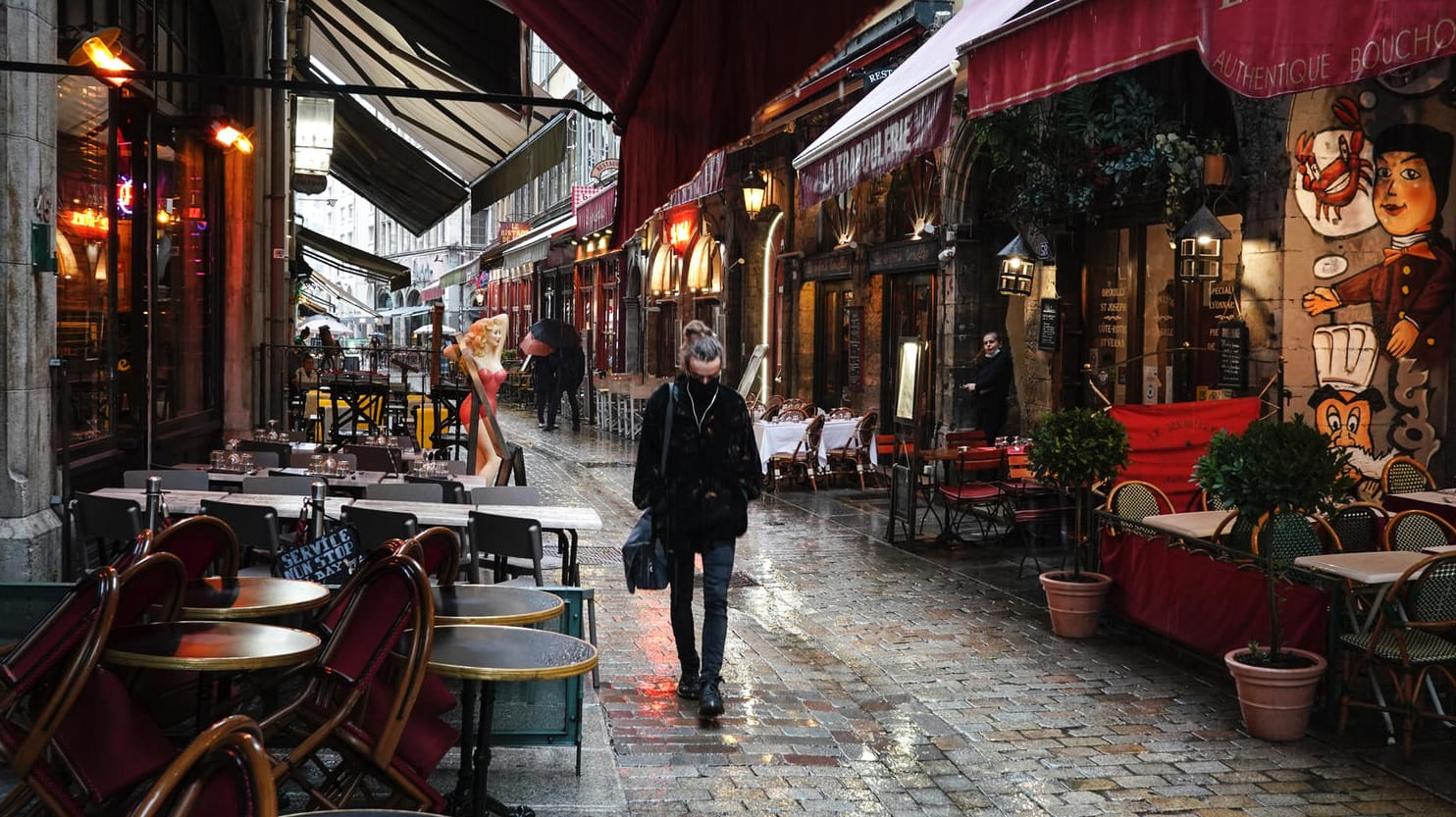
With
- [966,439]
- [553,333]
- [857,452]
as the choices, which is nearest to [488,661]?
[966,439]

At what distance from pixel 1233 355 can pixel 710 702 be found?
6102 mm

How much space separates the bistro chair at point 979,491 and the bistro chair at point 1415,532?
3.54 m

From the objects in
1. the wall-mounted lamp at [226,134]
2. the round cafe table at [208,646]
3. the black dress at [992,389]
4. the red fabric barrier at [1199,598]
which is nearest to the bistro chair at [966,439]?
the black dress at [992,389]

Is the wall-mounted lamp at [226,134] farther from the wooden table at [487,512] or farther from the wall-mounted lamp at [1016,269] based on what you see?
the wall-mounted lamp at [1016,269]

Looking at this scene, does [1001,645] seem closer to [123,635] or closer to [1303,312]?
[1303,312]

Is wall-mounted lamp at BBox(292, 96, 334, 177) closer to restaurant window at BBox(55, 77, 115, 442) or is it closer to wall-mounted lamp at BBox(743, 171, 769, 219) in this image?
wall-mounted lamp at BBox(743, 171, 769, 219)

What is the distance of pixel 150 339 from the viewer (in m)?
9.95

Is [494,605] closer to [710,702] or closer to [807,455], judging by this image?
[710,702]

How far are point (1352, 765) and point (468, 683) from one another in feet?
12.3

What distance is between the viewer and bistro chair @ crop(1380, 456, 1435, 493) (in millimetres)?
8602

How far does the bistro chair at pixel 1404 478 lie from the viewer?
28.2 feet

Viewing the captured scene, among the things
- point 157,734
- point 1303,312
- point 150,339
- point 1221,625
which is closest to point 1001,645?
point 1221,625

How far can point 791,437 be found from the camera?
51.4 ft

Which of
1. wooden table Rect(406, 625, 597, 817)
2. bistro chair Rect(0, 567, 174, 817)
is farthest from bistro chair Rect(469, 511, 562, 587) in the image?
bistro chair Rect(0, 567, 174, 817)
